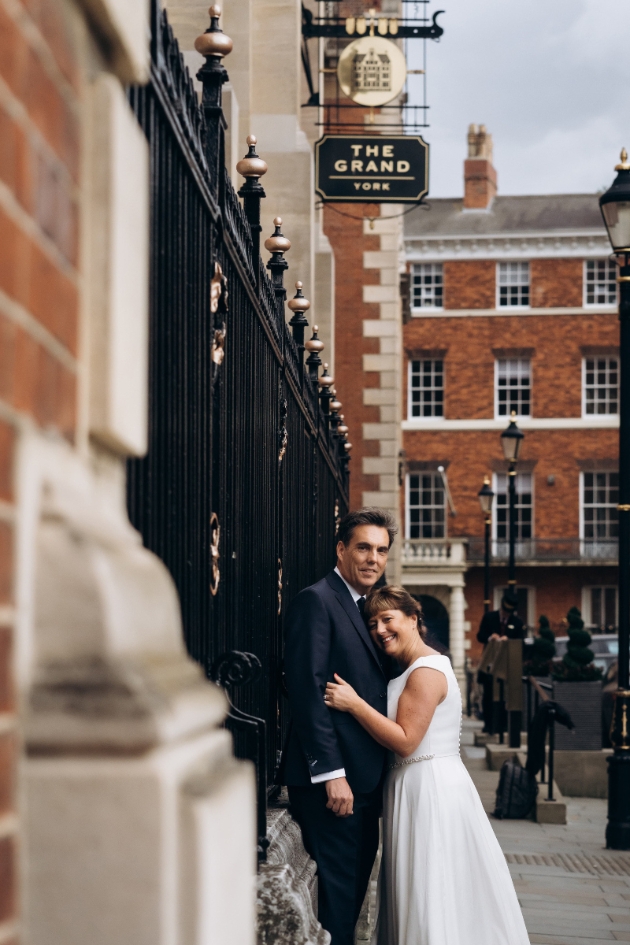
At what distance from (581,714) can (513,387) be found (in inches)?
1257

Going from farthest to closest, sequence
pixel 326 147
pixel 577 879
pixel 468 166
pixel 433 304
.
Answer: pixel 468 166
pixel 433 304
pixel 326 147
pixel 577 879

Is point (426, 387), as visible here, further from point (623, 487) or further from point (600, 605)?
point (623, 487)

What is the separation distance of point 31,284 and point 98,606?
1.08 feet

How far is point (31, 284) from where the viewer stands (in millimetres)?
1286

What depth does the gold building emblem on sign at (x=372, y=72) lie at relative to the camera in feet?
49.1

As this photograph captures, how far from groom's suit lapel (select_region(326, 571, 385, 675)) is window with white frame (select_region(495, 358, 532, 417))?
4053cm

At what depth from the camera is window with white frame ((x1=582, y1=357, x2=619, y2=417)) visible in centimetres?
4488

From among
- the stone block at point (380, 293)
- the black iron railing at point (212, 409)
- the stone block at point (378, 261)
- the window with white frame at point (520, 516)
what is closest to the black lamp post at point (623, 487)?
the black iron railing at point (212, 409)

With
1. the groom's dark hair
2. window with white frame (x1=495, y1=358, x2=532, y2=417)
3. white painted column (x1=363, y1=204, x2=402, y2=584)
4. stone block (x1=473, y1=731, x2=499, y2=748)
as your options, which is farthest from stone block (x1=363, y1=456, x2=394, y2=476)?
window with white frame (x1=495, y1=358, x2=532, y2=417)

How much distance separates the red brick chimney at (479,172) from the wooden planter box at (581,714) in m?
37.8

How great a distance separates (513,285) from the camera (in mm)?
46281

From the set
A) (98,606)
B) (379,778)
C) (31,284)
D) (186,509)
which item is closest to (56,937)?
(98,606)

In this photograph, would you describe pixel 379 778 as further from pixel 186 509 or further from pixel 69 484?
pixel 69 484

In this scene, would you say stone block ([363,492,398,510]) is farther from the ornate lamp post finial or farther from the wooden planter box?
the ornate lamp post finial
